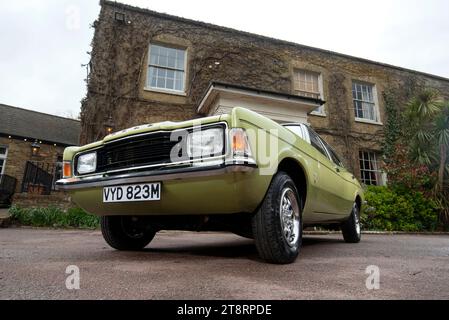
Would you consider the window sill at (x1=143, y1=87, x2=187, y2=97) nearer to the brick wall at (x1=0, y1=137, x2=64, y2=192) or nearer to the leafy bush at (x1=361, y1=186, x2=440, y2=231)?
the leafy bush at (x1=361, y1=186, x2=440, y2=231)

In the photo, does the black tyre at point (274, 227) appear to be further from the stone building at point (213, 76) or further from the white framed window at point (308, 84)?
the white framed window at point (308, 84)

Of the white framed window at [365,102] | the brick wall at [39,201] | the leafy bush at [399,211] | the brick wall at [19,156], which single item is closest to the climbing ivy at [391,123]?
the white framed window at [365,102]

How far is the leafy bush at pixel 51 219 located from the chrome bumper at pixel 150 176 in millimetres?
4552

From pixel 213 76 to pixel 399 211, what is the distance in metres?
7.31

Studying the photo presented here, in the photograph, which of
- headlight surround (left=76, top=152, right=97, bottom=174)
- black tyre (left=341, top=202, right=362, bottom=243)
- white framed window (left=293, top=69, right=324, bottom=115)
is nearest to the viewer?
headlight surround (left=76, top=152, right=97, bottom=174)

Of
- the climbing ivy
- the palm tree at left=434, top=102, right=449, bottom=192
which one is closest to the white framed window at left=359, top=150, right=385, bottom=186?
the climbing ivy

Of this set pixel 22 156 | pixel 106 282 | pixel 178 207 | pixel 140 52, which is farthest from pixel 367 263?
pixel 22 156

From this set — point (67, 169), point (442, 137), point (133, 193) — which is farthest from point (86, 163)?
point (442, 137)

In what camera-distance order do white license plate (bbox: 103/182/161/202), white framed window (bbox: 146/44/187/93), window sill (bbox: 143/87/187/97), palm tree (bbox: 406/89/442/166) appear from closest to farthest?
white license plate (bbox: 103/182/161/202)
window sill (bbox: 143/87/187/97)
palm tree (bbox: 406/89/442/166)
white framed window (bbox: 146/44/187/93)

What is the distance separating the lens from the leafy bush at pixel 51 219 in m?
6.57

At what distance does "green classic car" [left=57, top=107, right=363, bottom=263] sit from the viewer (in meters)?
1.94

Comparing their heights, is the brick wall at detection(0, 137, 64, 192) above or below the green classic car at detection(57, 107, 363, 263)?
above

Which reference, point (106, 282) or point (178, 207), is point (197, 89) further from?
point (106, 282)

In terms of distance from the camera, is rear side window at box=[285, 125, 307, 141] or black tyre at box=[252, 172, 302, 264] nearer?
black tyre at box=[252, 172, 302, 264]
